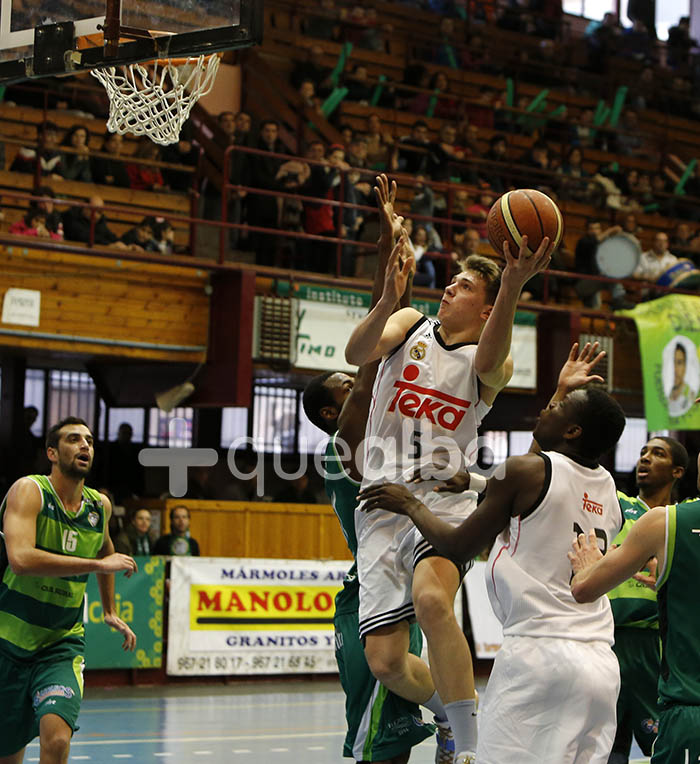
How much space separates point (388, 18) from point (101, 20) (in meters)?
14.9

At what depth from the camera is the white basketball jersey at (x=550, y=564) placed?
169 inches

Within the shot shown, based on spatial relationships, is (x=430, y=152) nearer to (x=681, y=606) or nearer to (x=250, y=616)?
(x=250, y=616)

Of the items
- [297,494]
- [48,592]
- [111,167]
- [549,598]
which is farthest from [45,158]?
[549,598]

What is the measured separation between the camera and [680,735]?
424 centimetres

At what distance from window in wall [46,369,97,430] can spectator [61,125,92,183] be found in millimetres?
3994

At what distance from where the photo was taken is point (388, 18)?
21188mm

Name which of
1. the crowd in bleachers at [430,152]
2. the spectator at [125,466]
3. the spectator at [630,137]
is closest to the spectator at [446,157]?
the crowd in bleachers at [430,152]

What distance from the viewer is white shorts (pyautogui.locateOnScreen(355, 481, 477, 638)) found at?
5.48 m

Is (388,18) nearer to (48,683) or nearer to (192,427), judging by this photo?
(192,427)

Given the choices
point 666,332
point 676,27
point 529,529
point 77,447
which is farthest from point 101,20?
point 676,27

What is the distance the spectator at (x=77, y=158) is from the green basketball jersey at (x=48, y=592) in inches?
314

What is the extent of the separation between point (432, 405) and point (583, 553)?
151 cm

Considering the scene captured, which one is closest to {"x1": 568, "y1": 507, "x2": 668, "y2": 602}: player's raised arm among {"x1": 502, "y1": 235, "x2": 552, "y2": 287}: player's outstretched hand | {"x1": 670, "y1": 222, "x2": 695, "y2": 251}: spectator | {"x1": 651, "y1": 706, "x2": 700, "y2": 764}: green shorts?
{"x1": 651, "y1": 706, "x2": 700, "y2": 764}: green shorts

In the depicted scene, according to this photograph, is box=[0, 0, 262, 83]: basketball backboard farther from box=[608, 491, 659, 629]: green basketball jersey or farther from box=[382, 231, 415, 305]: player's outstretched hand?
box=[608, 491, 659, 629]: green basketball jersey
